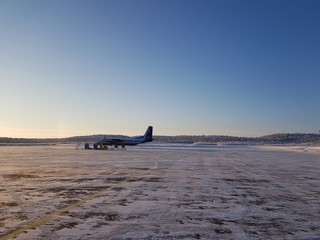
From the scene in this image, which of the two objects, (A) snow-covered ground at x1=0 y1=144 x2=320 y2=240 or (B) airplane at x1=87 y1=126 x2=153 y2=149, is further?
(B) airplane at x1=87 y1=126 x2=153 y2=149

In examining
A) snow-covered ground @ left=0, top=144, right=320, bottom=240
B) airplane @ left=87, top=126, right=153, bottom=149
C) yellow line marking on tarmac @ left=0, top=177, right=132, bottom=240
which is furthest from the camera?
airplane @ left=87, top=126, right=153, bottom=149

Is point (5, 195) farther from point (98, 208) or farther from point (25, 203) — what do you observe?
point (98, 208)

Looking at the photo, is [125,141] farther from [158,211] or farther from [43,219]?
[43,219]

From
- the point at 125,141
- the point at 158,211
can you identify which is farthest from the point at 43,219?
the point at 125,141

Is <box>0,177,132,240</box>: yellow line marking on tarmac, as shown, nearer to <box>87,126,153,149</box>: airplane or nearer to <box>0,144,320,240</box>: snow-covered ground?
<box>0,144,320,240</box>: snow-covered ground

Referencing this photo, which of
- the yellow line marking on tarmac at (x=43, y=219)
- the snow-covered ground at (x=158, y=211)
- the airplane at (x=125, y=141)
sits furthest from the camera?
the airplane at (x=125, y=141)

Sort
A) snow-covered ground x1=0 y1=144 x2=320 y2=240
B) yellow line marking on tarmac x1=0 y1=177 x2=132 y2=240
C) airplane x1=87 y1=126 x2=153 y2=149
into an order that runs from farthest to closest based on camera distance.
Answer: airplane x1=87 y1=126 x2=153 y2=149, snow-covered ground x1=0 y1=144 x2=320 y2=240, yellow line marking on tarmac x1=0 y1=177 x2=132 y2=240

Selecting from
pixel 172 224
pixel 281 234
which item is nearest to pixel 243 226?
pixel 281 234

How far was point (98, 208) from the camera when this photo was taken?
8117mm

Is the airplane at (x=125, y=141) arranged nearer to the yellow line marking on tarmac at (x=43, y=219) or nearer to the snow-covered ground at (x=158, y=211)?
the snow-covered ground at (x=158, y=211)

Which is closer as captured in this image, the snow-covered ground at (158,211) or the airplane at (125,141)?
the snow-covered ground at (158,211)

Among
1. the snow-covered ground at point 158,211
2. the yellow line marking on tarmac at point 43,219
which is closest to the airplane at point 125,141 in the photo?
the snow-covered ground at point 158,211

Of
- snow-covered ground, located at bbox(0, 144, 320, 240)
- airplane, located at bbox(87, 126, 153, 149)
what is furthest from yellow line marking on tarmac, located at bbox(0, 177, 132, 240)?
airplane, located at bbox(87, 126, 153, 149)

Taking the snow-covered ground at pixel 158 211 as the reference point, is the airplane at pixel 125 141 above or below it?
above
